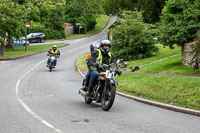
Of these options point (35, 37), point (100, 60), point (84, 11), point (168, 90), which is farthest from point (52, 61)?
point (84, 11)

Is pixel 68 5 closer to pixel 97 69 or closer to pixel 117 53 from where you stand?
pixel 117 53

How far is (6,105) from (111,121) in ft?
13.5

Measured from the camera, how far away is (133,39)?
2820 centimetres

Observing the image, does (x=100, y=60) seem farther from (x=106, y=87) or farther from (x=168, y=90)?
(x=168, y=90)

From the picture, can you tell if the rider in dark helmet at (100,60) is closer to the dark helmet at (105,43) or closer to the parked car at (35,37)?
the dark helmet at (105,43)

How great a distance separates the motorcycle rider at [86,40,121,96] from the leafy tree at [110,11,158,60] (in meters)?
17.6

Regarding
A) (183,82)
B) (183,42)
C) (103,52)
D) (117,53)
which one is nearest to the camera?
(103,52)

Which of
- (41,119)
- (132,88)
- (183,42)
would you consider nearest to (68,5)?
(183,42)

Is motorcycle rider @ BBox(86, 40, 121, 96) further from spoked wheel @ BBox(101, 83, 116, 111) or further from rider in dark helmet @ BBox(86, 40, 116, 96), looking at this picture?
spoked wheel @ BBox(101, 83, 116, 111)

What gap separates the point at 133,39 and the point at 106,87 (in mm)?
18690

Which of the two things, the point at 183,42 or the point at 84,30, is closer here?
the point at 183,42

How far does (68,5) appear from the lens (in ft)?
250

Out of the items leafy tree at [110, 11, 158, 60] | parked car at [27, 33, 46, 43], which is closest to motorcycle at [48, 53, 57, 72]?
leafy tree at [110, 11, 158, 60]

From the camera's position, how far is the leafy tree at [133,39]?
28.3 metres
